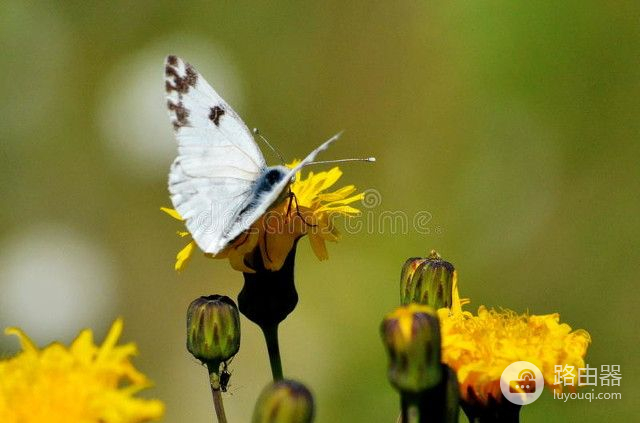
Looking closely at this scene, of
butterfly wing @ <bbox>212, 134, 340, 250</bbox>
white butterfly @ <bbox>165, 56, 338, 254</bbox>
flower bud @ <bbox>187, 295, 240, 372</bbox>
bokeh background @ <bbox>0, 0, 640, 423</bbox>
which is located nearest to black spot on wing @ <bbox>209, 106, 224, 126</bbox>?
white butterfly @ <bbox>165, 56, 338, 254</bbox>

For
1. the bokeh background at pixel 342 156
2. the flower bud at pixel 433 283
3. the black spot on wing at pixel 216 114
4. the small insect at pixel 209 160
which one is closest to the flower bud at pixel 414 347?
the flower bud at pixel 433 283

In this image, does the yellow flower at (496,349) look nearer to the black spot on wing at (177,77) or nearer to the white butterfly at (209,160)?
the white butterfly at (209,160)

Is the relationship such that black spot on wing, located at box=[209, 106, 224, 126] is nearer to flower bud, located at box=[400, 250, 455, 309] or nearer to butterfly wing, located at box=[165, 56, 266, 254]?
butterfly wing, located at box=[165, 56, 266, 254]

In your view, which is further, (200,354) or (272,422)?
(200,354)

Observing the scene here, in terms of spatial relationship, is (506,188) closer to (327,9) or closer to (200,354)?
(327,9)

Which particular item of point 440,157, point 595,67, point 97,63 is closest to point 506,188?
point 440,157

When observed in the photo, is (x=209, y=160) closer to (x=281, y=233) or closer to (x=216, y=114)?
(x=216, y=114)

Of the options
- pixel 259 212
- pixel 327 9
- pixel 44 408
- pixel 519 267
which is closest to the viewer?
pixel 44 408
